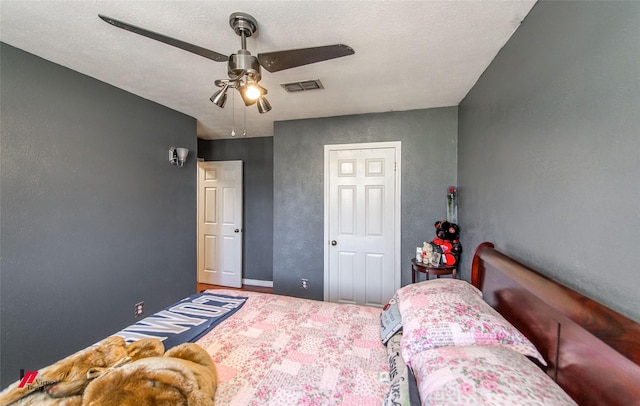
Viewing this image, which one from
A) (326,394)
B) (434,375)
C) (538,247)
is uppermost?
(538,247)

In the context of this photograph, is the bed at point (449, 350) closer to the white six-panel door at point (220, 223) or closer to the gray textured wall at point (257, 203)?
the gray textured wall at point (257, 203)

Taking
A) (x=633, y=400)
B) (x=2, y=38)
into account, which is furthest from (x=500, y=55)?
(x=2, y=38)

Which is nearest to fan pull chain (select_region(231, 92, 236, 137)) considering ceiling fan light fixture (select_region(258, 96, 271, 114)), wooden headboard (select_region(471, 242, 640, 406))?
ceiling fan light fixture (select_region(258, 96, 271, 114))

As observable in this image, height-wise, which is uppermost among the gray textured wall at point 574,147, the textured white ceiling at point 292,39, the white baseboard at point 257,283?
the textured white ceiling at point 292,39

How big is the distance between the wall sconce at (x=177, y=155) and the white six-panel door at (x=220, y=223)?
4.10 feet

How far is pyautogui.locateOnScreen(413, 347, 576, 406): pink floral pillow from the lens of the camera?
0.68m

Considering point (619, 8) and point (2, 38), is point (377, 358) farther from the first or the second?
point (2, 38)

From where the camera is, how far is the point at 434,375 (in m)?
0.83

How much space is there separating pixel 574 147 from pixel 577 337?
66 centimetres

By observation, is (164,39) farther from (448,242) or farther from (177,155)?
(448,242)

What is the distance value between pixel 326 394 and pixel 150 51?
7.34 ft

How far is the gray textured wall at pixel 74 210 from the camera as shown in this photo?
1702 mm

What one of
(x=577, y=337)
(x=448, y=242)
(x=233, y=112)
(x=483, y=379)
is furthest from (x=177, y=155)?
(x=577, y=337)

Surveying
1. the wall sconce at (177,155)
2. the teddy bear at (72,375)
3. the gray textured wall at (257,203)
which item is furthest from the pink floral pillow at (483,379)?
the gray textured wall at (257,203)
